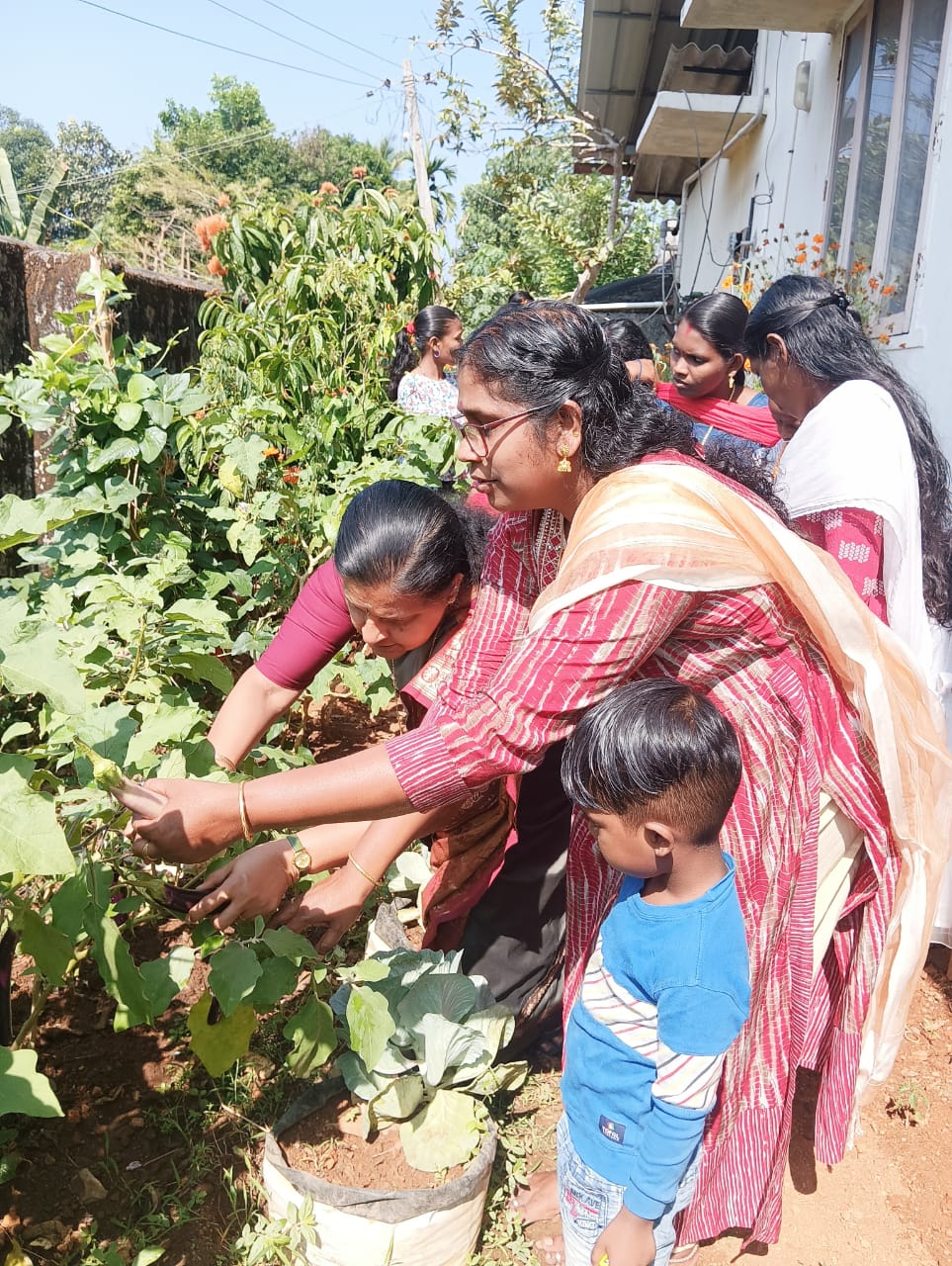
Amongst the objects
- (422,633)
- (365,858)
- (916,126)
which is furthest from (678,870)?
(916,126)

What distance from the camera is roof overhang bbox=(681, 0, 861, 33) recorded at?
4.72 m

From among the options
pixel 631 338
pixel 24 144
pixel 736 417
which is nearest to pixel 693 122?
pixel 631 338

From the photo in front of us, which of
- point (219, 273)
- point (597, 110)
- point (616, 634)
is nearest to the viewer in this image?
point (616, 634)

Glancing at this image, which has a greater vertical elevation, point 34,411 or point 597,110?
point 597,110

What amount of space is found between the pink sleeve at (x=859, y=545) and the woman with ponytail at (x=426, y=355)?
7.82 feet

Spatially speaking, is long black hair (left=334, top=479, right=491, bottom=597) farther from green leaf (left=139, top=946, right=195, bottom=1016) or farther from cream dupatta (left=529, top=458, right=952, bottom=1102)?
green leaf (left=139, top=946, right=195, bottom=1016)

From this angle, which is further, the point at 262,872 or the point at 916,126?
the point at 916,126

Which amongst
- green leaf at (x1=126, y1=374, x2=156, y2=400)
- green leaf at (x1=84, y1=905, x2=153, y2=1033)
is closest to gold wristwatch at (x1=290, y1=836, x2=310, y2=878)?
green leaf at (x1=84, y1=905, x2=153, y2=1033)

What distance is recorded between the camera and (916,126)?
3.84 metres

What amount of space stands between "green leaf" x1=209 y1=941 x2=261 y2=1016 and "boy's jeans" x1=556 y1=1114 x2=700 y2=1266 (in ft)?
2.07

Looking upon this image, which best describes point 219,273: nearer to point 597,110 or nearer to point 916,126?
point 916,126

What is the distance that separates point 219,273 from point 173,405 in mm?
2453

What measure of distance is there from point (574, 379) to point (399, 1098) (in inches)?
49.2

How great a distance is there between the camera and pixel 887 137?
Answer: 166 inches
